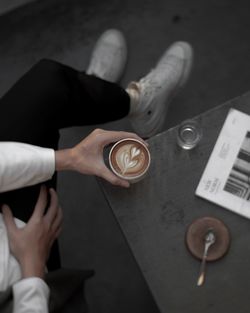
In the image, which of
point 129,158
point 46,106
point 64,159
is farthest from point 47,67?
point 129,158

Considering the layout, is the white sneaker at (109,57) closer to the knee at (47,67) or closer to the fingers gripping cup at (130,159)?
the knee at (47,67)

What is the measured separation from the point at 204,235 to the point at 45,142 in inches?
18.8

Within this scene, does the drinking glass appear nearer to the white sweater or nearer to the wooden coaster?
the wooden coaster

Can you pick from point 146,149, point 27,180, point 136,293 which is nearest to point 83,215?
point 136,293

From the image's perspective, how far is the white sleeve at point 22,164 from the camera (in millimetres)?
1043

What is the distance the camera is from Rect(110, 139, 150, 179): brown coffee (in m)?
1.00

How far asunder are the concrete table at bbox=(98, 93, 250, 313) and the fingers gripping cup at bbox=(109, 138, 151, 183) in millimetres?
47

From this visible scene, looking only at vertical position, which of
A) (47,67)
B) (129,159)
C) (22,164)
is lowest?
(22,164)

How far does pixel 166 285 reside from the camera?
39.9 inches

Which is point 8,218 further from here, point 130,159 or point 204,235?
point 204,235

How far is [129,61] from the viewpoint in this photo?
5.87ft

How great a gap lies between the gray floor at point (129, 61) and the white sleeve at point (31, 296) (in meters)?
0.63

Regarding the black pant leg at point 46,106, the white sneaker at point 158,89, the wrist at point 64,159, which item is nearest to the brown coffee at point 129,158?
the wrist at point 64,159

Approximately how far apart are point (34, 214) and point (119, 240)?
58 cm
